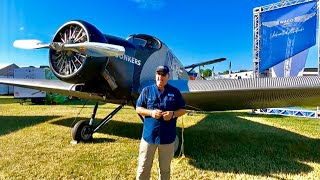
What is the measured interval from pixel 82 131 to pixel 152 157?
3.43m

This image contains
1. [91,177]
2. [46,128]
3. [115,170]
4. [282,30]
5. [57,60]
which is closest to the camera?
[91,177]

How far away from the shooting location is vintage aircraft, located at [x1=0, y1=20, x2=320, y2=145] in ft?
13.7

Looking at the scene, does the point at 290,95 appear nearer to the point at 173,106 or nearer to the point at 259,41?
the point at 173,106

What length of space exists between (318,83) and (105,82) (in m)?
3.81

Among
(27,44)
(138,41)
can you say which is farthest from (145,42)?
(27,44)

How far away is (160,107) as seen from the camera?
2.96 meters

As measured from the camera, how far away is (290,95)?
4.45m

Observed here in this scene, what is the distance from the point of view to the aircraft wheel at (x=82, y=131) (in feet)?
19.3

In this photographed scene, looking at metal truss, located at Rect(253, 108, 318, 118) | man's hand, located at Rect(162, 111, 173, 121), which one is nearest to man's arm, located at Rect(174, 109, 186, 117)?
man's hand, located at Rect(162, 111, 173, 121)

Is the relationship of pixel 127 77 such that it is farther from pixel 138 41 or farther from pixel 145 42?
pixel 145 42

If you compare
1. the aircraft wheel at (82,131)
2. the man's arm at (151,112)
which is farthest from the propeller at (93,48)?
the aircraft wheel at (82,131)

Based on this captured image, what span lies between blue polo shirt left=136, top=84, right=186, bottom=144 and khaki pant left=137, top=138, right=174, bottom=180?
0.07m

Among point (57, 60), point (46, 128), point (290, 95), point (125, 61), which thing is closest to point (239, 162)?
point (290, 95)

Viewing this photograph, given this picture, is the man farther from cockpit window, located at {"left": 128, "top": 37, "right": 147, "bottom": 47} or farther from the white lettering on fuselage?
cockpit window, located at {"left": 128, "top": 37, "right": 147, "bottom": 47}
